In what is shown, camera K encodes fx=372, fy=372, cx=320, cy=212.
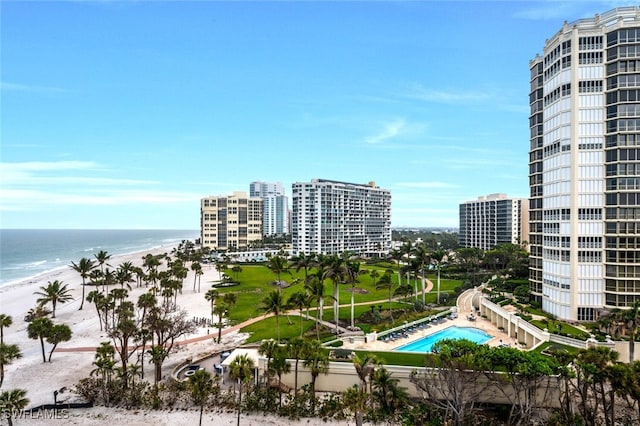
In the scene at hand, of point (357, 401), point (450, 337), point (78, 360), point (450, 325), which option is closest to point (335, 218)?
point (450, 325)

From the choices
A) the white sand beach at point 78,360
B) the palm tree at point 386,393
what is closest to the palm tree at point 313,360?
the white sand beach at point 78,360

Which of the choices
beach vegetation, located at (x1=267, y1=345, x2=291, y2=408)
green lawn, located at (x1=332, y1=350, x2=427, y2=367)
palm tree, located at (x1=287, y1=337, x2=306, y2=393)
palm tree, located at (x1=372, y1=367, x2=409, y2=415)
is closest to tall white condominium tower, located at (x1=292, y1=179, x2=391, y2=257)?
green lawn, located at (x1=332, y1=350, x2=427, y2=367)

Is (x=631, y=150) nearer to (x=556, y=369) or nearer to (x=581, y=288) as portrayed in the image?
(x=581, y=288)

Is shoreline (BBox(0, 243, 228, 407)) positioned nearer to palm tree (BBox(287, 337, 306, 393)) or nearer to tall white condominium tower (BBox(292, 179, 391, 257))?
palm tree (BBox(287, 337, 306, 393))

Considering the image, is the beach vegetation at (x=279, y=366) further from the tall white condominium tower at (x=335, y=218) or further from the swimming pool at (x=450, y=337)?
the tall white condominium tower at (x=335, y=218)

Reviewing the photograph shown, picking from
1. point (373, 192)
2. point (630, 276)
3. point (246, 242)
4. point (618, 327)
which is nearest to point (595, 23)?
point (630, 276)

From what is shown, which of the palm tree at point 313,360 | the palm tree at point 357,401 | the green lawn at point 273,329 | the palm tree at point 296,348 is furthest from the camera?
the green lawn at point 273,329

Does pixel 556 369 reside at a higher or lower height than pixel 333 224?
lower
